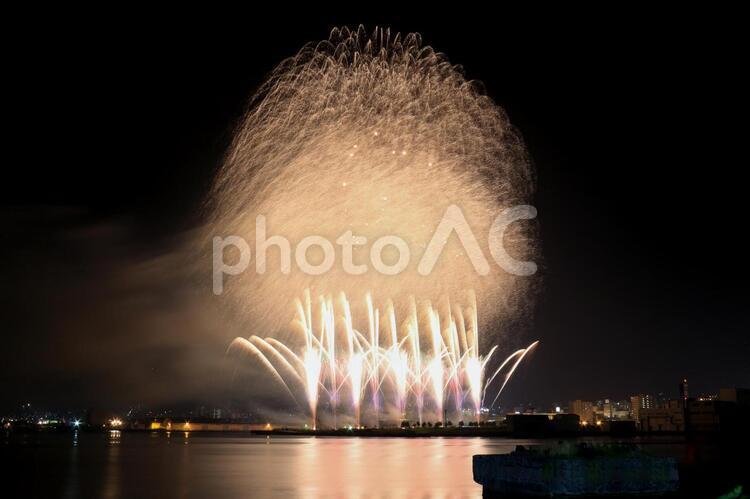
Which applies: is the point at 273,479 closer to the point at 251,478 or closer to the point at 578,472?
the point at 251,478

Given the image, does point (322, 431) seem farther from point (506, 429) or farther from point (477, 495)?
point (477, 495)

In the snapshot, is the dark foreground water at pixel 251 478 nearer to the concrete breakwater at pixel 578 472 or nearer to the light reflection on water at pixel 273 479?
the light reflection on water at pixel 273 479

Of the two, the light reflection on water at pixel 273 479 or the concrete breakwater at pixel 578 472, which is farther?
the light reflection on water at pixel 273 479

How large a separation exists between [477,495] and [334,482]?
27.4ft

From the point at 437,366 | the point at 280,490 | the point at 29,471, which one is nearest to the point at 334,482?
the point at 280,490

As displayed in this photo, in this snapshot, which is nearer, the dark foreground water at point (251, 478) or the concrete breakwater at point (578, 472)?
the concrete breakwater at point (578, 472)

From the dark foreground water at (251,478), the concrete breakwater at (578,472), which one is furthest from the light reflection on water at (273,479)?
the concrete breakwater at (578,472)

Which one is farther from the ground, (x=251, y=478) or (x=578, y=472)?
(x=578, y=472)

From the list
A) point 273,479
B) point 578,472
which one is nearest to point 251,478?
point 273,479

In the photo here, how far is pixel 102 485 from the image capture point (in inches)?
1277

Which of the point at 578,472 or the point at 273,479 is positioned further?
the point at 273,479

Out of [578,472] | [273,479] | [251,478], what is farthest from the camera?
[251,478]

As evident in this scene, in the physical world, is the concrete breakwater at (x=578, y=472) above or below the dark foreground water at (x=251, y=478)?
above

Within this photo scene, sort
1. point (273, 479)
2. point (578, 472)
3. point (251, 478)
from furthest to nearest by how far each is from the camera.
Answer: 1. point (251, 478)
2. point (273, 479)
3. point (578, 472)
